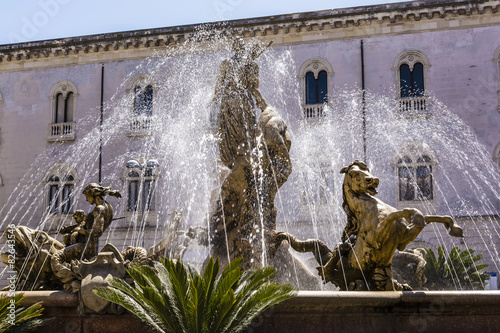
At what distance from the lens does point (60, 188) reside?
28453 mm

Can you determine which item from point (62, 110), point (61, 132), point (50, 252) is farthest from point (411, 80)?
point (50, 252)

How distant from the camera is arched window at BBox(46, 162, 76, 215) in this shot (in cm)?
2831

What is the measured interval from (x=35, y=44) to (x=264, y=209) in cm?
2335

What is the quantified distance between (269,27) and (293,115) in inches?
140

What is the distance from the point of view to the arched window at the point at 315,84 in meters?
26.2

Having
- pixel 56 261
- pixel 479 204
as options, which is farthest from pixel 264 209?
pixel 479 204

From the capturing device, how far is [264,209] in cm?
943

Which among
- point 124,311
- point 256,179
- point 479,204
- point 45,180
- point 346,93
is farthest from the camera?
point 45,180

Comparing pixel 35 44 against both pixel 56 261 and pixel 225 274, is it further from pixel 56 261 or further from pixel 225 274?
pixel 225 274

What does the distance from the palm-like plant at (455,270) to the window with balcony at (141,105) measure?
1257 cm

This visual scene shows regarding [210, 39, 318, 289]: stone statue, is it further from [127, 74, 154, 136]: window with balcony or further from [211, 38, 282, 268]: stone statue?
[127, 74, 154, 136]: window with balcony

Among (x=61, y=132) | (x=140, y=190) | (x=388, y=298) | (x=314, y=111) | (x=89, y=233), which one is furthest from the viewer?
(x=61, y=132)

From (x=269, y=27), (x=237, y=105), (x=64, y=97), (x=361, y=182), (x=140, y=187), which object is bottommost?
(x=361, y=182)

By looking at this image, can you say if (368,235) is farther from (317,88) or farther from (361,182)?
(317,88)
